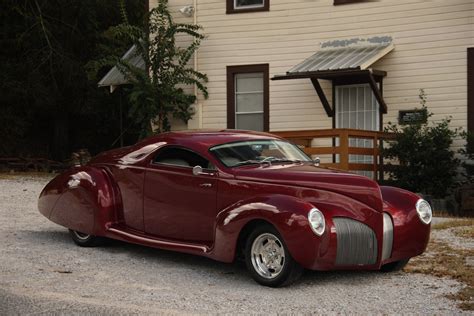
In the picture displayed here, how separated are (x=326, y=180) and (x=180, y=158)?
1.88 m

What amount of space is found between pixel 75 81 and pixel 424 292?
2087cm

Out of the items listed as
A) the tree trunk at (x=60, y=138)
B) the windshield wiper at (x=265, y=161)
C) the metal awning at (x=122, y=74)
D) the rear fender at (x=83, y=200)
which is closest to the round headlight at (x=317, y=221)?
the windshield wiper at (x=265, y=161)

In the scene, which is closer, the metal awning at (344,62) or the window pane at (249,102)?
the metal awning at (344,62)

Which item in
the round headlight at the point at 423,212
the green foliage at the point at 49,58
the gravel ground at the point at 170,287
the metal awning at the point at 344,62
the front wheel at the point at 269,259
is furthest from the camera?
the green foliage at the point at 49,58

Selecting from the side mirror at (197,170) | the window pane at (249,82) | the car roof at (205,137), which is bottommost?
the side mirror at (197,170)

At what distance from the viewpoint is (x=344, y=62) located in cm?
1511

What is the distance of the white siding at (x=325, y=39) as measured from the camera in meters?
15.0

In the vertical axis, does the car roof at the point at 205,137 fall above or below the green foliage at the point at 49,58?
below

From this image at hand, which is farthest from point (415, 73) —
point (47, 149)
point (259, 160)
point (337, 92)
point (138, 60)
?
point (47, 149)

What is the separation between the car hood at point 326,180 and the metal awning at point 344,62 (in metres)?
7.73

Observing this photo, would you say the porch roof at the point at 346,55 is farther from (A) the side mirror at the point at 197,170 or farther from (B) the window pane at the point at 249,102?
(A) the side mirror at the point at 197,170

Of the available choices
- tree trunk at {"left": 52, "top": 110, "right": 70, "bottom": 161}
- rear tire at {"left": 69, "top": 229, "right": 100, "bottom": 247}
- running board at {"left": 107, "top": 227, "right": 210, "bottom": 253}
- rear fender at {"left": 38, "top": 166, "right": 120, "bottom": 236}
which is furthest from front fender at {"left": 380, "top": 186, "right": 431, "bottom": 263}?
tree trunk at {"left": 52, "top": 110, "right": 70, "bottom": 161}

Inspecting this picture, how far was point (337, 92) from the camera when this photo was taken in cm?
1639

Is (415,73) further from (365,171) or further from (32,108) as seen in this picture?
(32,108)
